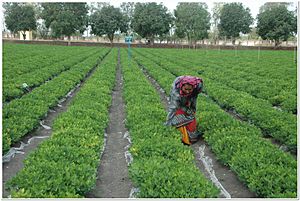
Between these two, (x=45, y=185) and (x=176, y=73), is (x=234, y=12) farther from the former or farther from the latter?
(x=45, y=185)

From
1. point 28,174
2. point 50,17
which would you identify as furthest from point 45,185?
point 50,17

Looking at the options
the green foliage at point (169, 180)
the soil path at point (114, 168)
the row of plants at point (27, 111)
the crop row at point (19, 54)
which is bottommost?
the soil path at point (114, 168)

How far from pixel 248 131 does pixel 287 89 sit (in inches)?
261

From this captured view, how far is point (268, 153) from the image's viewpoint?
6.27 meters

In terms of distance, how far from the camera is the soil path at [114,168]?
219 inches

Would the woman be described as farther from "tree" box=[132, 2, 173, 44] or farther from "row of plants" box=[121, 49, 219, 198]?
"tree" box=[132, 2, 173, 44]

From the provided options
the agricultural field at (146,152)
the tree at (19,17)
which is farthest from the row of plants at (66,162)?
the tree at (19,17)

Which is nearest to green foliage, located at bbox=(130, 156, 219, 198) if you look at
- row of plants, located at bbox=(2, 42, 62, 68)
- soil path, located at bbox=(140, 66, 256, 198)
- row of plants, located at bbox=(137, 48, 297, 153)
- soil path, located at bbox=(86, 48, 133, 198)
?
soil path, located at bbox=(86, 48, 133, 198)

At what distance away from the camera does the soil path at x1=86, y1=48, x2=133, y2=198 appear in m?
5.55

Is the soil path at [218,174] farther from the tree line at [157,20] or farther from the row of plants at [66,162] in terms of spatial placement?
the tree line at [157,20]

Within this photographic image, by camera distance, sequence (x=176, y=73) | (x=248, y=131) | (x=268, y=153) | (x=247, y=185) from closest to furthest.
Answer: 1. (x=247, y=185)
2. (x=268, y=153)
3. (x=248, y=131)
4. (x=176, y=73)

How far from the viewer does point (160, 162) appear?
19.6ft

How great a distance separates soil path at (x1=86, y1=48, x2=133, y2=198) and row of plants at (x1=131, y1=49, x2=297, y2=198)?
5.92ft

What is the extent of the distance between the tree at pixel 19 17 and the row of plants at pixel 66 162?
65.6m
